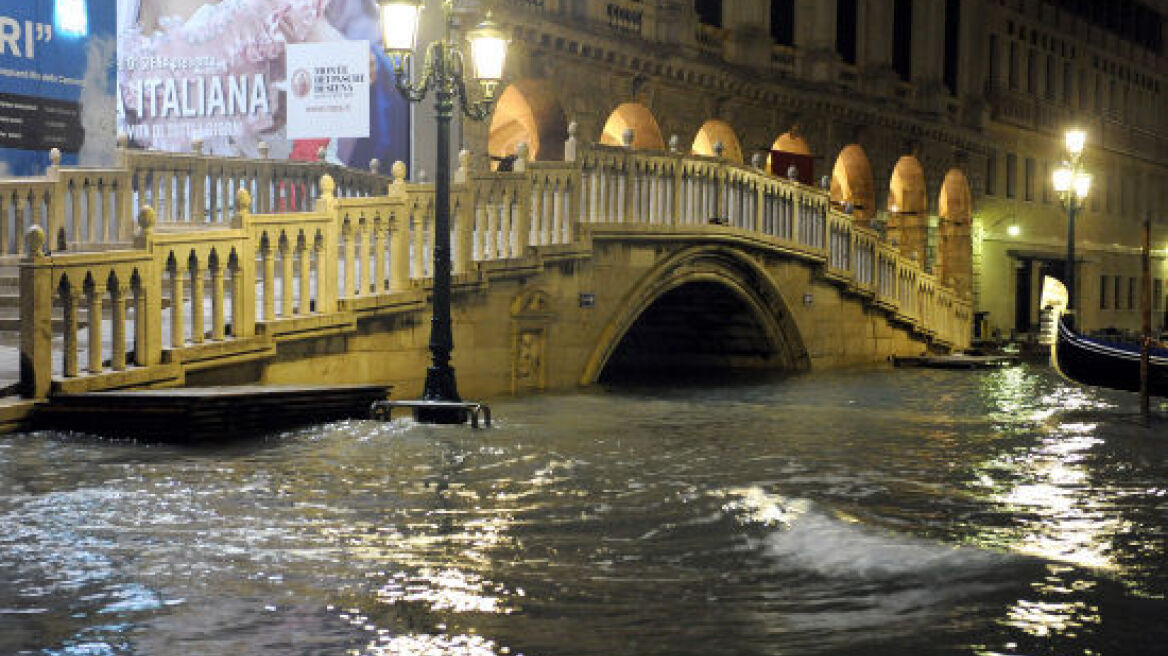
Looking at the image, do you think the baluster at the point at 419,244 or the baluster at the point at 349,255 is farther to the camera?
the baluster at the point at 419,244

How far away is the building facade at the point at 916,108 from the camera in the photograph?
2445cm

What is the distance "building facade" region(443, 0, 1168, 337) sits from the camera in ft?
80.2

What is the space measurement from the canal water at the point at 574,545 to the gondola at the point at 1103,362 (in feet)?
13.4

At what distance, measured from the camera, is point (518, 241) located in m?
15.7

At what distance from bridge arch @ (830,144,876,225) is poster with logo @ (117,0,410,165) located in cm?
1502

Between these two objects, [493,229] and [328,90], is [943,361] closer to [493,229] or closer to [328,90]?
[328,90]

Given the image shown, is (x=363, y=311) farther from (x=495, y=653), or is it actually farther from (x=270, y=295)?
(x=495, y=653)

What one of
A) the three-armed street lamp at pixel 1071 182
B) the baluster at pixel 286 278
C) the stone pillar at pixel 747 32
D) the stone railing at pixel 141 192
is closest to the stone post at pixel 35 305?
the baluster at pixel 286 278

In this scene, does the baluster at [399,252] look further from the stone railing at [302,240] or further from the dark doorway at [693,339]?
the dark doorway at [693,339]

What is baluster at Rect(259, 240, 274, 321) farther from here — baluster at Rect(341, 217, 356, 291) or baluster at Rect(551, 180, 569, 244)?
baluster at Rect(551, 180, 569, 244)

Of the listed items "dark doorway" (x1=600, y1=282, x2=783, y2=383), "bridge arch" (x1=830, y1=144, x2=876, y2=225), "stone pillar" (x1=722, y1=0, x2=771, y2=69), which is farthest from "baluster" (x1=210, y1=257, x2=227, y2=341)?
"bridge arch" (x1=830, y1=144, x2=876, y2=225)

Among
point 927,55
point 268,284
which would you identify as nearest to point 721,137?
point 927,55

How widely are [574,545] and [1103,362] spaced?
1092cm

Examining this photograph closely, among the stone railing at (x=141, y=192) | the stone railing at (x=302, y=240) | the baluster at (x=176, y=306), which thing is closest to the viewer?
the stone railing at (x=302, y=240)
